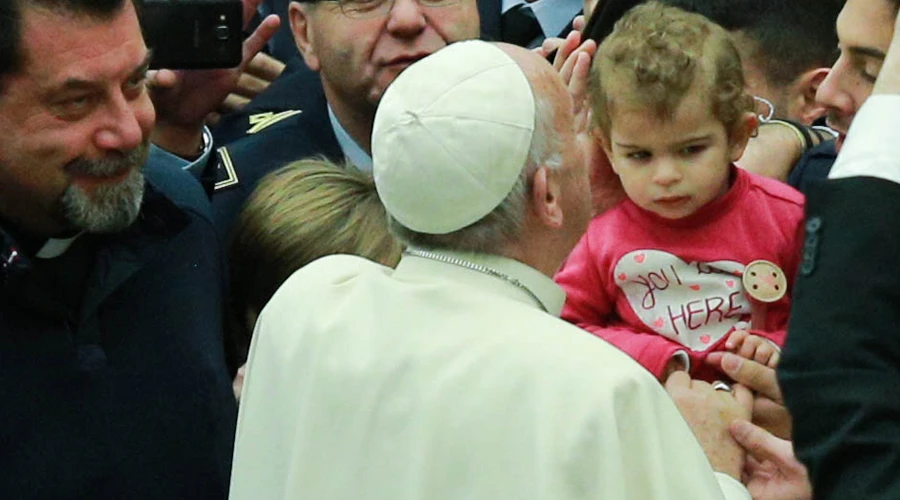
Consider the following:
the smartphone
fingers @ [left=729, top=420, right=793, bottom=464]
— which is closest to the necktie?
the smartphone

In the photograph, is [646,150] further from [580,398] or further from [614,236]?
[580,398]

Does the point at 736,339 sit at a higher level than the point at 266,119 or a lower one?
higher

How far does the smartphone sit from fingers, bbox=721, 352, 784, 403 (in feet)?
4.30

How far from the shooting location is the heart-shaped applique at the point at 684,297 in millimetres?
3160

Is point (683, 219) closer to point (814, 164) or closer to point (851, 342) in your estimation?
point (814, 164)

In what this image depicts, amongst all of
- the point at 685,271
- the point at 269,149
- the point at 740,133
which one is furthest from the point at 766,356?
the point at 269,149

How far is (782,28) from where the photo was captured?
13.4 ft

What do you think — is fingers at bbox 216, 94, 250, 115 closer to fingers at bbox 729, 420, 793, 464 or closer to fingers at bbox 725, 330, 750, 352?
fingers at bbox 725, 330, 750, 352

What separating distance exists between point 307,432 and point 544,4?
8.74 ft

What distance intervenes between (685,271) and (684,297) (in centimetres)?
5

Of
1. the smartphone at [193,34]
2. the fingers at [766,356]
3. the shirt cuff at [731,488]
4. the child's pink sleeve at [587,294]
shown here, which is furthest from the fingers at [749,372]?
the smartphone at [193,34]

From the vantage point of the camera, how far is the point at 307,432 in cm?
238

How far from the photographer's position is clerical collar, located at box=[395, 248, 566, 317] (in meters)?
2.45

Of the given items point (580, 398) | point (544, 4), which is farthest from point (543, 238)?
point (544, 4)
